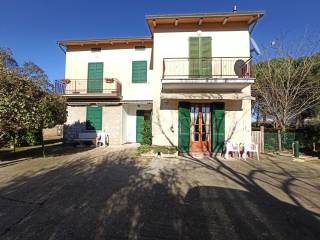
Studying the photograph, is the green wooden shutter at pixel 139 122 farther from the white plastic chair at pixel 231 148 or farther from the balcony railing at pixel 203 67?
the white plastic chair at pixel 231 148

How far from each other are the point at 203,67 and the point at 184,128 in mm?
3260

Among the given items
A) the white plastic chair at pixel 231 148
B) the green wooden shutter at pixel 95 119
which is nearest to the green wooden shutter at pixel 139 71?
the green wooden shutter at pixel 95 119

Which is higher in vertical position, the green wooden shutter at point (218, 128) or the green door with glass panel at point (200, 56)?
the green door with glass panel at point (200, 56)

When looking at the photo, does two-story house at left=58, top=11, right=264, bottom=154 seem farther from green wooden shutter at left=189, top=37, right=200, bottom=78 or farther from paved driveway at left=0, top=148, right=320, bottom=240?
paved driveway at left=0, top=148, right=320, bottom=240

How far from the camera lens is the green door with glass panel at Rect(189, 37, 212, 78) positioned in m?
13.1

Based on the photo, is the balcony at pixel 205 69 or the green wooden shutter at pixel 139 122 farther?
the green wooden shutter at pixel 139 122

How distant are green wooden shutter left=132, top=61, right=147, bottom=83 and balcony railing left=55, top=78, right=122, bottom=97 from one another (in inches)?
46.0

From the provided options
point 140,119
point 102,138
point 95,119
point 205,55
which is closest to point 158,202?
point 205,55

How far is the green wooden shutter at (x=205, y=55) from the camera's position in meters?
13.1

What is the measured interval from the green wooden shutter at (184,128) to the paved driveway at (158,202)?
3436 mm

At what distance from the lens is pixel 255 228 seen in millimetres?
4297

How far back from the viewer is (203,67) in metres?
13.2

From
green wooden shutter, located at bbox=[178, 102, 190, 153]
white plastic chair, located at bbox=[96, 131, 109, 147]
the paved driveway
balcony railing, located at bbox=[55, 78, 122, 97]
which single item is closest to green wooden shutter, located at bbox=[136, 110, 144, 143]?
balcony railing, located at bbox=[55, 78, 122, 97]

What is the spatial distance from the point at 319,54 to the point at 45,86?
18.8m
